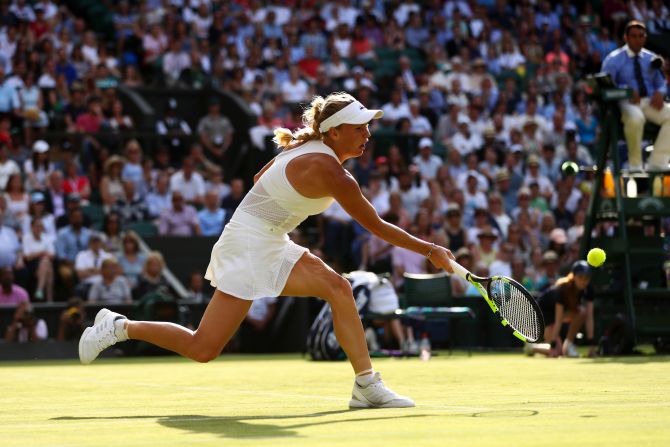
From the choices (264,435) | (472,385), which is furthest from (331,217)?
(264,435)

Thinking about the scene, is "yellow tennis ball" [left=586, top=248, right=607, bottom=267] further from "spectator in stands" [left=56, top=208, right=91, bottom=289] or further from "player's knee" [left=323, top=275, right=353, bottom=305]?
"spectator in stands" [left=56, top=208, right=91, bottom=289]

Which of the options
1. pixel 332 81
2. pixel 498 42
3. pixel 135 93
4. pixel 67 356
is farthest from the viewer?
pixel 498 42

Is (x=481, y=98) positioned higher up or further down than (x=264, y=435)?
higher up

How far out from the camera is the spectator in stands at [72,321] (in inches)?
719

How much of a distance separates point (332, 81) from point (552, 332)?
356 inches

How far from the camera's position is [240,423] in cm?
733

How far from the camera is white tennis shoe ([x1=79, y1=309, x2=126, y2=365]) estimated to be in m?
8.69

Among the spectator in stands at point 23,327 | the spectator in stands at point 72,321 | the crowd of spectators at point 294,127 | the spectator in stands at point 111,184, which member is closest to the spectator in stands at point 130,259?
the crowd of spectators at point 294,127

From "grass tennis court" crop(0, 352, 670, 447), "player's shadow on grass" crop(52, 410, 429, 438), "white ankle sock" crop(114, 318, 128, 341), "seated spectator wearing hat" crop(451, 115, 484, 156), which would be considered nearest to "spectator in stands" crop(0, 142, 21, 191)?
"grass tennis court" crop(0, 352, 670, 447)

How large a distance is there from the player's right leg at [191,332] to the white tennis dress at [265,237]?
0.32 feet

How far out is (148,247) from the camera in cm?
2044

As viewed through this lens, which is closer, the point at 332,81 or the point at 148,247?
the point at 148,247

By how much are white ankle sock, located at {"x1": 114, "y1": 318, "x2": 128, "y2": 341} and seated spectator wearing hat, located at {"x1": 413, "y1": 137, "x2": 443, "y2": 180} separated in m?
14.8

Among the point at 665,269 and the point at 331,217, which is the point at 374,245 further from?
the point at 665,269
